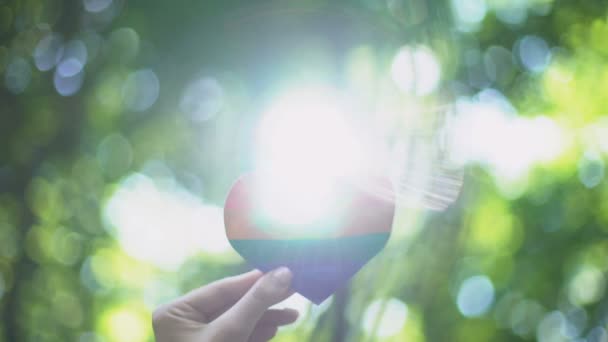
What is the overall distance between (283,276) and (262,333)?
265mm

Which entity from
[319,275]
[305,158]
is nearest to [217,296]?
[319,275]

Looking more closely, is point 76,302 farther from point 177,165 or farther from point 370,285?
point 370,285

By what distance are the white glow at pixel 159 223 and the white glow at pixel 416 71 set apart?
150 centimetres

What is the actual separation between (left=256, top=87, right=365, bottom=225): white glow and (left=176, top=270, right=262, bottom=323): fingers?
16 centimetres

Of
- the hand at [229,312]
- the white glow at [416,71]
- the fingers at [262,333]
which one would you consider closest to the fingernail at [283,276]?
the hand at [229,312]

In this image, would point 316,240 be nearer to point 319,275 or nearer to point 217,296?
point 319,275

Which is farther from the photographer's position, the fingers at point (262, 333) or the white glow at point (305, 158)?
the fingers at point (262, 333)

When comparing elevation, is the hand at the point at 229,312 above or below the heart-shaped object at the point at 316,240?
below

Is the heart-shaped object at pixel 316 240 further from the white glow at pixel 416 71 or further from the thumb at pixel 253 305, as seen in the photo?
the white glow at pixel 416 71

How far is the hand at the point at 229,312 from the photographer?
3.27 ft

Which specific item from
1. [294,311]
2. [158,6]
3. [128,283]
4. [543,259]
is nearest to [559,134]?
[543,259]

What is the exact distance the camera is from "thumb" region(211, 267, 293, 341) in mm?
994

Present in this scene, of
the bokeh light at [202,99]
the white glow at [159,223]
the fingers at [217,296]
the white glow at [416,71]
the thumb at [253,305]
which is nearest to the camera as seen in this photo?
the thumb at [253,305]

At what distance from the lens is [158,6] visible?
112 inches
